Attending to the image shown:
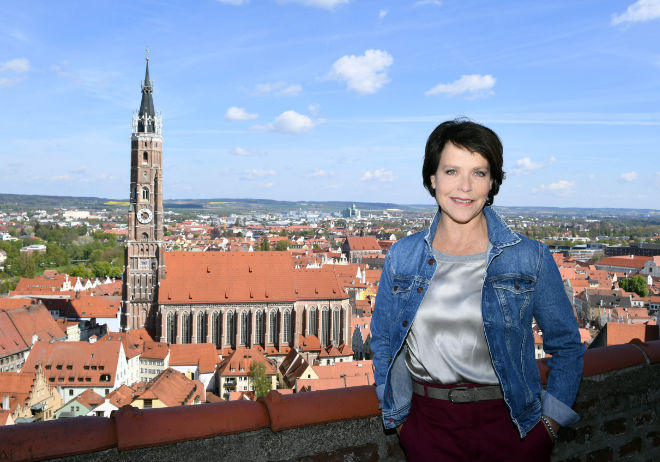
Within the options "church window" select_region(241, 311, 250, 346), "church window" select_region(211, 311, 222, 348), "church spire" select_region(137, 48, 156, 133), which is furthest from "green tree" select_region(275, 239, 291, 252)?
"church window" select_region(211, 311, 222, 348)

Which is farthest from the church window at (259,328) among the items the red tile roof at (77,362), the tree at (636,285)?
the tree at (636,285)

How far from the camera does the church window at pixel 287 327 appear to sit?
37.0 metres

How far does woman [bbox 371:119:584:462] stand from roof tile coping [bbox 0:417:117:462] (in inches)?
50.2

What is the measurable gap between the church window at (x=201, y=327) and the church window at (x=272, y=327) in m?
3.79

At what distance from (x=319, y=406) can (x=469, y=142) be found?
4.83ft

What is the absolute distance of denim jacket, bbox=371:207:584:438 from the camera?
2557 mm

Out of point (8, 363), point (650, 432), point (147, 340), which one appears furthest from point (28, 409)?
point (650, 432)

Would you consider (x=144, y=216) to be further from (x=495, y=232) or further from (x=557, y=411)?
(x=557, y=411)

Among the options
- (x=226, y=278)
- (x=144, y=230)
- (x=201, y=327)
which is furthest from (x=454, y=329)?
(x=144, y=230)

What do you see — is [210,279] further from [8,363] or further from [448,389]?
[448,389]

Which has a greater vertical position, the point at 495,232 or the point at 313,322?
the point at 495,232

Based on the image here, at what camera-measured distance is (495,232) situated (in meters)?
2.70

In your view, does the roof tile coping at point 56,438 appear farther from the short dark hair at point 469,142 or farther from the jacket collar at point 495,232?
the short dark hair at point 469,142

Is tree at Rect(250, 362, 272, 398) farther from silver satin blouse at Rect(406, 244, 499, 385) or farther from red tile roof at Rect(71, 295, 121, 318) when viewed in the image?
silver satin blouse at Rect(406, 244, 499, 385)
